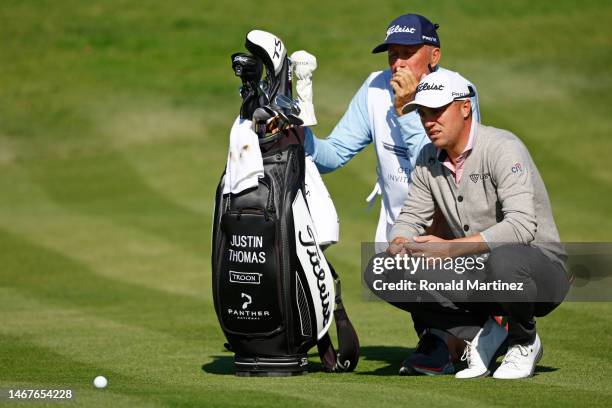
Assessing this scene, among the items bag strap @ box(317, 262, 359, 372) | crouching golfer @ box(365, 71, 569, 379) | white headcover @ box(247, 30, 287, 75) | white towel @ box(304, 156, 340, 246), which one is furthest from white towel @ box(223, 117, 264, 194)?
crouching golfer @ box(365, 71, 569, 379)

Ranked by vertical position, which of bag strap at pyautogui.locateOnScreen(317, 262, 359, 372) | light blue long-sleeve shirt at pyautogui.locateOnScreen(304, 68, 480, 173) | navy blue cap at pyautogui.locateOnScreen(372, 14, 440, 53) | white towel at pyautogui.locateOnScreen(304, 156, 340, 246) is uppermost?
navy blue cap at pyautogui.locateOnScreen(372, 14, 440, 53)

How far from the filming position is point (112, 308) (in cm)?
1038

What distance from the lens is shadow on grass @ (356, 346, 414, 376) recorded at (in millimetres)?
7319

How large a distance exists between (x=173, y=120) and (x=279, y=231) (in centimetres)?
1546

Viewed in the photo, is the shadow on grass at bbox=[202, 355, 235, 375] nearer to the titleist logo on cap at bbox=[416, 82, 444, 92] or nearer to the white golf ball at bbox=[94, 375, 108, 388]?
the white golf ball at bbox=[94, 375, 108, 388]

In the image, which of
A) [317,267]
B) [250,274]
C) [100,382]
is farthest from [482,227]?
[100,382]

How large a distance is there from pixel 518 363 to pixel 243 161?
1.76 meters

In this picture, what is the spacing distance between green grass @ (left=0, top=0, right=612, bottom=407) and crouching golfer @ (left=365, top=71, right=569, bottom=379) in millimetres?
340

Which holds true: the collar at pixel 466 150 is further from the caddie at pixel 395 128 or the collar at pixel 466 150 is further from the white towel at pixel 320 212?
the white towel at pixel 320 212

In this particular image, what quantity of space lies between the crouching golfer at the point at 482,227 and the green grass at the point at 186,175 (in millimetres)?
340

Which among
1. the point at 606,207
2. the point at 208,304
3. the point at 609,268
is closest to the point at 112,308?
the point at 208,304

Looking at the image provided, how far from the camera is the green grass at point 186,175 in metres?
6.93

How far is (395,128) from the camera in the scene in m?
7.98

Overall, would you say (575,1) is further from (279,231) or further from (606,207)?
(279,231)
